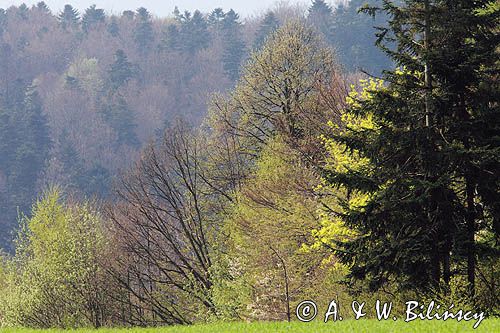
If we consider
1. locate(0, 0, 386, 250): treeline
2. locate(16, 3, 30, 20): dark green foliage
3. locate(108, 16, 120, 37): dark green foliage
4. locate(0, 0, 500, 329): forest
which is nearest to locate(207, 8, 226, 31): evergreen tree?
locate(0, 0, 386, 250): treeline

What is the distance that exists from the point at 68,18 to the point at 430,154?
14101cm

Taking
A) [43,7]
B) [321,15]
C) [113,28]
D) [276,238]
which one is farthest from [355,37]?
[276,238]

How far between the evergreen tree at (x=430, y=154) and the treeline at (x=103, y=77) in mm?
72325

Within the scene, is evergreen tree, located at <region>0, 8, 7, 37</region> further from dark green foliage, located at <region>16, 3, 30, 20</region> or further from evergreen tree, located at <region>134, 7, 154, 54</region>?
evergreen tree, located at <region>134, 7, 154, 54</region>

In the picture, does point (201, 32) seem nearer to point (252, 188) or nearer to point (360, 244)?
point (252, 188)

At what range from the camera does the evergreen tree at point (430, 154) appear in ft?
51.3

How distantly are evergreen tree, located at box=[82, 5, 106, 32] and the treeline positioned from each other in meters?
0.18

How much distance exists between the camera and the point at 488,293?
17.2m

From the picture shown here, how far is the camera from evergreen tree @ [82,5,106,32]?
14625 centimetres

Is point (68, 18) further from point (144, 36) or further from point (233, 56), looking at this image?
point (233, 56)

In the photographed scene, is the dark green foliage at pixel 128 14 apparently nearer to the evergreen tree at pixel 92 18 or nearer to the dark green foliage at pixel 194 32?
the evergreen tree at pixel 92 18

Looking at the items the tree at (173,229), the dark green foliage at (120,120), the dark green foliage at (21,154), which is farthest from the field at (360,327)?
the dark green foliage at (120,120)

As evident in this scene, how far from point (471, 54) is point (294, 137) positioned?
16.1 meters

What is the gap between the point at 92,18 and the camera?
14800 centimetres
